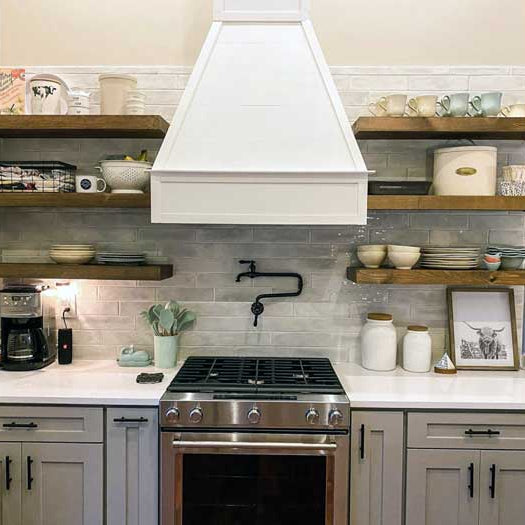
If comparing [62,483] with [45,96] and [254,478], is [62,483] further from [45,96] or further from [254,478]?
[45,96]

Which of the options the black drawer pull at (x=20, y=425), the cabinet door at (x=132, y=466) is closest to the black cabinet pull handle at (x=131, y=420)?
the cabinet door at (x=132, y=466)

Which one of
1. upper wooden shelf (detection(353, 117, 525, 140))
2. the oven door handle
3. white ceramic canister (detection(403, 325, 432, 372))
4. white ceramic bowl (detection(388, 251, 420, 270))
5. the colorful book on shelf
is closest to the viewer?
the oven door handle

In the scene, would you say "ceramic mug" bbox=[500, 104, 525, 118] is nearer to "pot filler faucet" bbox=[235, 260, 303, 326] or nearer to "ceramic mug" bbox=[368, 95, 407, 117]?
"ceramic mug" bbox=[368, 95, 407, 117]

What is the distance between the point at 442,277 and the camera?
2.40 m

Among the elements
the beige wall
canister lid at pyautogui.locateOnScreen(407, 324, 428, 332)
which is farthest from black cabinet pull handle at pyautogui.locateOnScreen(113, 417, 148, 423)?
the beige wall

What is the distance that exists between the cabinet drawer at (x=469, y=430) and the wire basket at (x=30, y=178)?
2.00 meters

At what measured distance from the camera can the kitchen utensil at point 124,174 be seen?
7.92 ft

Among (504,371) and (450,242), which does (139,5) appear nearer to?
(450,242)

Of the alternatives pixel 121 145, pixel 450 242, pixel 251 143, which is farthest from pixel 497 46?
pixel 121 145

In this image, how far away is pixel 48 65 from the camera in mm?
2693

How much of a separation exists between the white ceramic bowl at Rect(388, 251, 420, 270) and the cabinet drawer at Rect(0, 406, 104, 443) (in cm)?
153

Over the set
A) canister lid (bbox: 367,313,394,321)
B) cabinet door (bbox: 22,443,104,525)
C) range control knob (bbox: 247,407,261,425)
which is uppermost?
canister lid (bbox: 367,313,394,321)

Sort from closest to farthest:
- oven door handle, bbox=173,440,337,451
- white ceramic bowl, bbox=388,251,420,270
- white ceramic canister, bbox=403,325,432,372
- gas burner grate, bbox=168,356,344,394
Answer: oven door handle, bbox=173,440,337,451, gas burner grate, bbox=168,356,344,394, white ceramic bowl, bbox=388,251,420,270, white ceramic canister, bbox=403,325,432,372

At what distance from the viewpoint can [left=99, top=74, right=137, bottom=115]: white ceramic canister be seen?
8.04 feet
